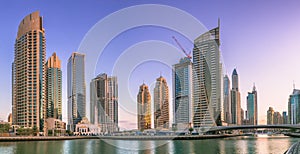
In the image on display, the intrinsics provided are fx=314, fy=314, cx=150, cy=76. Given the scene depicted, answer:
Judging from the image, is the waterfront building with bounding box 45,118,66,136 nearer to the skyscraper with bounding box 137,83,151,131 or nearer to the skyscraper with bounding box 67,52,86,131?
the skyscraper with bounding box 67,52,86,131

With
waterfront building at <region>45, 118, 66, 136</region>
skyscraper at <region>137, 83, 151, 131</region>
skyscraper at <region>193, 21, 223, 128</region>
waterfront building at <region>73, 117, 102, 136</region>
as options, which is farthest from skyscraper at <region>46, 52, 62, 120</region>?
skyscraper at <region>137, 83, 151, 131</region>

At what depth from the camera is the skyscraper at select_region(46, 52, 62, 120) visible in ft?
417

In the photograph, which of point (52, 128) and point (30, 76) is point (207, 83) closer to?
point (52, 128)

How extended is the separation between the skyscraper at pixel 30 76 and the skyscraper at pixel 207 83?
5150 centimetres

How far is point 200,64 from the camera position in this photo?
125 metres

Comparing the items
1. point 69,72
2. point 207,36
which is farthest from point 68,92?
point 207,36

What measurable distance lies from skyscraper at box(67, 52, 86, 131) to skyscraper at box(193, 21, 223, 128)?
40825 millimetres

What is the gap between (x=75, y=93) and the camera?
124938 mm

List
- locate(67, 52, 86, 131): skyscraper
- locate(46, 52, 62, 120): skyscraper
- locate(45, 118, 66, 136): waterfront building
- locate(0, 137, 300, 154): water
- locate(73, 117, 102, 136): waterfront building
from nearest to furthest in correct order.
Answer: locate(0, 137, 300, 154): water
locate(45, 118, 66, 136): waterfront building
locate(67, 52, 86, 131): skyscraper
locate(73, 117, 102, 136): waterfront building
locate(46, 52, 62, 120): skyscraper

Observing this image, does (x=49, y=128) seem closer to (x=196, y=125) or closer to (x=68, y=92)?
(x=68, y=92)

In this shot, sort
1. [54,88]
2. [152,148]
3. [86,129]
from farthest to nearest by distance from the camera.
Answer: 1. [54,88]
2. [86,129]
3. [152,148]

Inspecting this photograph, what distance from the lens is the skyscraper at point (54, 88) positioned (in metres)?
127

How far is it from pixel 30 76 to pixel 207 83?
62.3m

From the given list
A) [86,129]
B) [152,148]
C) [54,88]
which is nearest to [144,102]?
[152,148]
